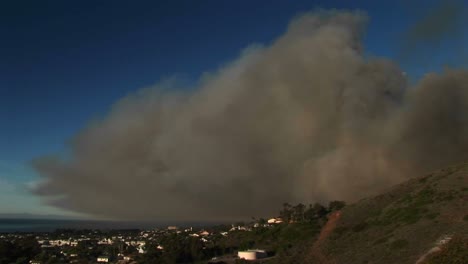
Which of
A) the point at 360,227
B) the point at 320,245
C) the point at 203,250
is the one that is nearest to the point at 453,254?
the point at 360,227

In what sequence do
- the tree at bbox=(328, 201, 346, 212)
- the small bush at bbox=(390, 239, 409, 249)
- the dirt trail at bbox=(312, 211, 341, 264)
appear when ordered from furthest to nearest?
1. the tree at bbox=(328, 201, 346, 212)
2. the dirt trail at bbox=(312, 211, 341, 264)
3. the small bush at bbox=(390, 239, 409, 249)

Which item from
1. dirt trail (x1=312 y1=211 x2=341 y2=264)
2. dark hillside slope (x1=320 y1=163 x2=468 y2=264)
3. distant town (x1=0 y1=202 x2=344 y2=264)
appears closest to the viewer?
dark hillside slope (x1=320 y1=163 x2=468 y2=264)

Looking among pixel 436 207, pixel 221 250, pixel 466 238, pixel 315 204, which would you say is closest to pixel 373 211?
pixel 436 207

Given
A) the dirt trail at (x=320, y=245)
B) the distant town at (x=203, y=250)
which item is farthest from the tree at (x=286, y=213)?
the dirt trail at (x=320, y=245)

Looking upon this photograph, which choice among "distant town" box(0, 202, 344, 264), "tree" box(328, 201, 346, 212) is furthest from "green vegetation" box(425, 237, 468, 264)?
"tree" box(328, 201, 346, 212)

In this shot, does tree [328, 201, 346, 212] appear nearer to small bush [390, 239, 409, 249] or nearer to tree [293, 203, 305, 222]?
tree [293, 203, 305, 222]

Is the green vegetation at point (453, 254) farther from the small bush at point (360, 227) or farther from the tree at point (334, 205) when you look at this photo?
the tree at point (334, 205)

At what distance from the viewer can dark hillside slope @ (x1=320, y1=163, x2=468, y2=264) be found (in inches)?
1346

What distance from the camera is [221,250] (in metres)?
76.4

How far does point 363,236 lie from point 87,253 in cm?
7244

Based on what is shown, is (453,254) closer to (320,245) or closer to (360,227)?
(360,227)

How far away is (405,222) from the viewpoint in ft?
132

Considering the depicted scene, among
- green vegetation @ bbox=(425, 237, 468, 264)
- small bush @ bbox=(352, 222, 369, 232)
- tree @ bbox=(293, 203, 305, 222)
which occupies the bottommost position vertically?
green vegetation @ bbox=(425, 237, 468, 264)

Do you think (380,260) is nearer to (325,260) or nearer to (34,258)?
(325,260)
